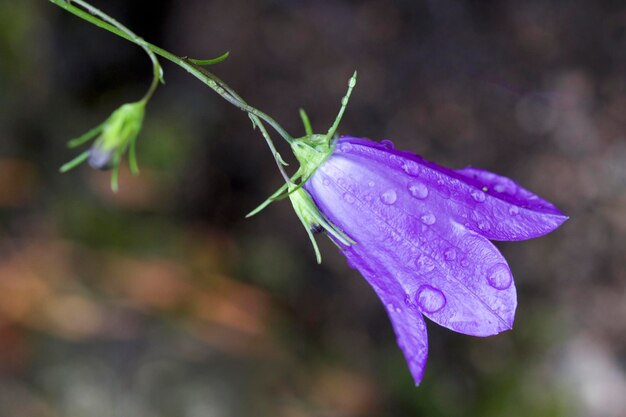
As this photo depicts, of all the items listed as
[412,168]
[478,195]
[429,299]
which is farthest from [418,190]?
[429,299]

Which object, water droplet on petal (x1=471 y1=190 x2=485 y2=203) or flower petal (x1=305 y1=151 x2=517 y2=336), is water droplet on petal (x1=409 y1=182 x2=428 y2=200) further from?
water droplet on petal (x1=471 y1=190 x2=485 y2=203)

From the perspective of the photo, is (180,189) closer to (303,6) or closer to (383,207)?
(303,6)

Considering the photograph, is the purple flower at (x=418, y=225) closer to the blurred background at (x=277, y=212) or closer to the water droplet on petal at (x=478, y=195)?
the water droplet on petal at (x=478, y=195)

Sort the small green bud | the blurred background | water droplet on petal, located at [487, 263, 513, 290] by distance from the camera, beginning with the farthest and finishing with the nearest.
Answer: the blurred background < water droplet on petal, located at [487, 263, 513, 290] < the small green bud

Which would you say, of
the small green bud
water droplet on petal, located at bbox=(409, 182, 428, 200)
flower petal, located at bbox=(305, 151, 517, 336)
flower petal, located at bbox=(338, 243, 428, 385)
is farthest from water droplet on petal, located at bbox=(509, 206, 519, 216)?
the small green bud

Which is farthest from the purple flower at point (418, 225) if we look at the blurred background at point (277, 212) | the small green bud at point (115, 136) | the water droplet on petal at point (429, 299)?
the blurred background at point (277, 212)

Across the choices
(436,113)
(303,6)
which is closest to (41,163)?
(303,6)

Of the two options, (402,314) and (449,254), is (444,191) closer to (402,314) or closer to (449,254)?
Result: (449,254)
